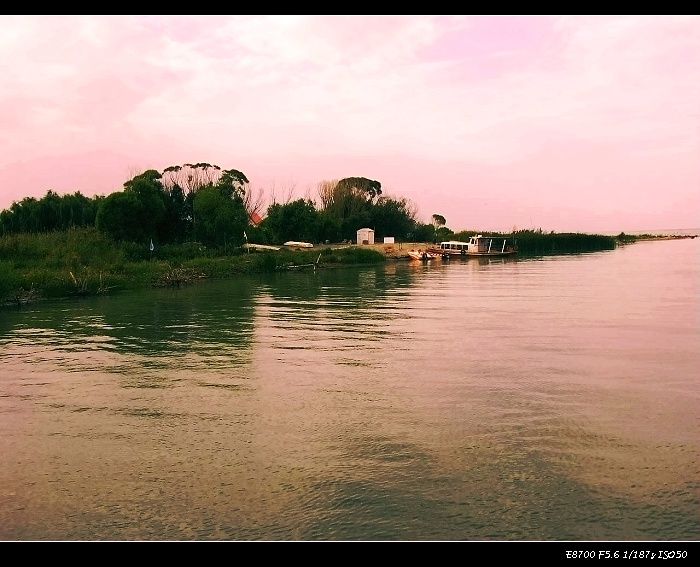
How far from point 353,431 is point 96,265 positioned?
111 feet

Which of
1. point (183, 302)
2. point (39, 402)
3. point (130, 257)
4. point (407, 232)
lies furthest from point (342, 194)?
point (39, 402)

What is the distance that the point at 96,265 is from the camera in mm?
40281

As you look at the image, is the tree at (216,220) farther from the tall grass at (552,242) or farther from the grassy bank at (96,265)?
the tall grass at (552,242)

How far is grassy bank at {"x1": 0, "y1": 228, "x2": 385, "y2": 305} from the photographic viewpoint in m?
32.2

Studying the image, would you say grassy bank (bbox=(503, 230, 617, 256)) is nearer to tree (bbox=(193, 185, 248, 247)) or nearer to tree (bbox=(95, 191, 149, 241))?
tree (bbox=(193, 185, 248, 247))

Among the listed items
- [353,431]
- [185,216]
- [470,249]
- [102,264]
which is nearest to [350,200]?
[470,249]

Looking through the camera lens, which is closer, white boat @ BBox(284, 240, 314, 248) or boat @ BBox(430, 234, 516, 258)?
white boat @ BBox(284, 240, 314, 248)

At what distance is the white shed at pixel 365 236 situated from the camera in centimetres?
9371

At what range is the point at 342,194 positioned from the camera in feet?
353

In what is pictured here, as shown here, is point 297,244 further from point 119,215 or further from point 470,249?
point 470,249

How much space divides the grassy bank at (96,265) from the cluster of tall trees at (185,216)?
303 cm

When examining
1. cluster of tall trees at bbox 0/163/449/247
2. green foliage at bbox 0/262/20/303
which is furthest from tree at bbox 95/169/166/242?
green foliage at bbox 0/262/20/303

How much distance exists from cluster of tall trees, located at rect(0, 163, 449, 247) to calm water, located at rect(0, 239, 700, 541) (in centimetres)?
3432

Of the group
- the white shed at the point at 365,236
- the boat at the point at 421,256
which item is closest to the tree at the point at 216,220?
the boat at the point at 421,256
